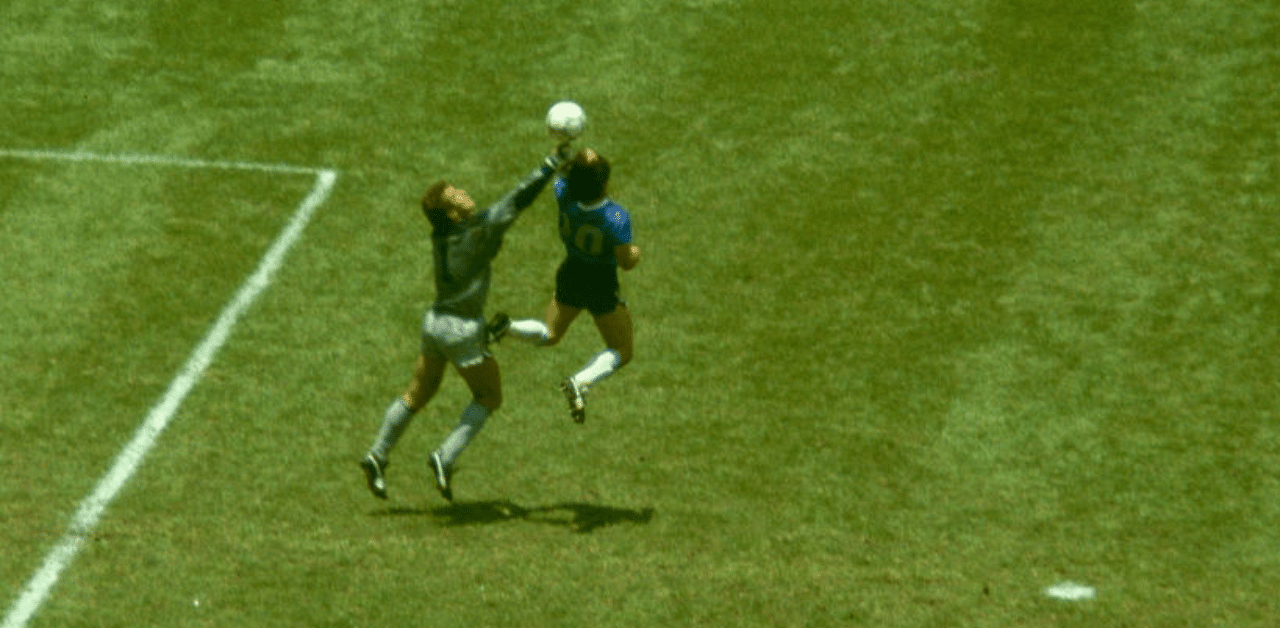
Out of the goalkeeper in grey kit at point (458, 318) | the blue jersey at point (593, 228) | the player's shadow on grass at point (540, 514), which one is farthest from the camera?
the blue jersey at point (593, 228)

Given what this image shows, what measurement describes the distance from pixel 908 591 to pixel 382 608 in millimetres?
3503

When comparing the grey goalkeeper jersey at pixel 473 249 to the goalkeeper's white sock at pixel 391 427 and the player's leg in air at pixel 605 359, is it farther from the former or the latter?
the player's leg in air at pixel 605 359

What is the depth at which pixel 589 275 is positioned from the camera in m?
17.7

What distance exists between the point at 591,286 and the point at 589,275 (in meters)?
0.08

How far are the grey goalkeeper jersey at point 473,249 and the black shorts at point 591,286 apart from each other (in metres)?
1.15

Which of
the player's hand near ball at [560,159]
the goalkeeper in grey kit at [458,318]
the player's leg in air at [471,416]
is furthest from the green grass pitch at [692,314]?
the player's hand near ball at [560,159]

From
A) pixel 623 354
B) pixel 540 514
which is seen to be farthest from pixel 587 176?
pixel 540 514

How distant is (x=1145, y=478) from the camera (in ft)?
57.0

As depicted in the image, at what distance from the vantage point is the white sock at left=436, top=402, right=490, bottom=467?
55.3 feet

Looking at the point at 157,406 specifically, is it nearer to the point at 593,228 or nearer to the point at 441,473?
the point at 441,473

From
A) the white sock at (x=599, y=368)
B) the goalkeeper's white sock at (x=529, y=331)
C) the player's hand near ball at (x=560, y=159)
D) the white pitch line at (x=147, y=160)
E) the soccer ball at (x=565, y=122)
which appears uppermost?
the soccer ball at (x=565, y=122)

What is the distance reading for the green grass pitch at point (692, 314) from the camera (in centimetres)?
1628

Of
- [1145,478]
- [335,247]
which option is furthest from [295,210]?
[1145,478]

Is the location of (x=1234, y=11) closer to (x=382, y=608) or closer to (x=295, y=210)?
(x=295, y=210)
